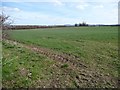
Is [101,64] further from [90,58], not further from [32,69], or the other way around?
[32,69]

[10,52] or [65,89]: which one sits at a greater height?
[10,52]

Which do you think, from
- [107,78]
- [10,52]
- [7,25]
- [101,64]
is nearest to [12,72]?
[7,25]

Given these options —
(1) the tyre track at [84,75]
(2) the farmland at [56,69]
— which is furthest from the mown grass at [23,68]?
(1) the tyre track at [84,75]

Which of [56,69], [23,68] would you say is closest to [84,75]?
[56,69]

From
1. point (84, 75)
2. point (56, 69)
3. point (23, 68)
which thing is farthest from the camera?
point (56, 69)

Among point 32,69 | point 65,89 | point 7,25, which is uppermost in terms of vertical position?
point 7,25

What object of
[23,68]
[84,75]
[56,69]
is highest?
[23,68]

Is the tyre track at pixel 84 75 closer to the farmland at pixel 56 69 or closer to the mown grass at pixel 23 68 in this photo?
the farmland at pixel 56 69

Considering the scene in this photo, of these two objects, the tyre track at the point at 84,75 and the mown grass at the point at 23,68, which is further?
the tyre track at the point at 84,75

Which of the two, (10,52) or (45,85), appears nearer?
(45,85)

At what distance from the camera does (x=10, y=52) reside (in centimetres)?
1303

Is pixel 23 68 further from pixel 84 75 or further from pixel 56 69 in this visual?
pixel 84 75

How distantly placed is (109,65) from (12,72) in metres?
5.54

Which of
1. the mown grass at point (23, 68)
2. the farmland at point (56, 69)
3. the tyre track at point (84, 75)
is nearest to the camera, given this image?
the mown grass at point (23, 68)
